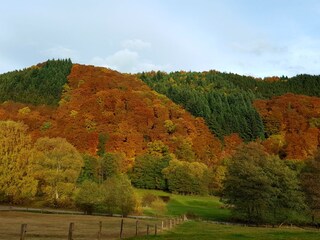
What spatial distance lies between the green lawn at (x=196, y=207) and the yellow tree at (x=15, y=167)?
860 inches

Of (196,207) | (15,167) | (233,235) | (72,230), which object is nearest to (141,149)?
(196,207)

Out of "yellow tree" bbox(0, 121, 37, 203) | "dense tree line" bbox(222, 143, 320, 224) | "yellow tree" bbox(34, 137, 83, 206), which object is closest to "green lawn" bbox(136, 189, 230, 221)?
"dense tree line" bbox(222, 143, 320, 224)

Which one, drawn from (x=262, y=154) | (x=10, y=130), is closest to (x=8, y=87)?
(x=10, y=130)

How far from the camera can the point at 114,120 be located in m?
Result: 150

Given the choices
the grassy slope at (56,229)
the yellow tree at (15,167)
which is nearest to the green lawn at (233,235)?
the grassy slope at (56,229)

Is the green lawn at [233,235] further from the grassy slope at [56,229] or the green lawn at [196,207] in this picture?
the green lawn at [196,207]

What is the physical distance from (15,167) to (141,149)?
70.9m

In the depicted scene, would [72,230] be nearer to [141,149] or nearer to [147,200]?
[147,200]

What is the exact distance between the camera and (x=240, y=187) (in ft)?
226

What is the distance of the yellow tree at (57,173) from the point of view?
244ft

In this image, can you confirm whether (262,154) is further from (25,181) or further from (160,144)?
(160,144)

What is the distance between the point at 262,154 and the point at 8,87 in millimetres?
148683

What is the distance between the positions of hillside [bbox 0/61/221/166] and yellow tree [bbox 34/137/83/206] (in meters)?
49.3

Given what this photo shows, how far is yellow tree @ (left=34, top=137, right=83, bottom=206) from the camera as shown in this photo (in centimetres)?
7444
